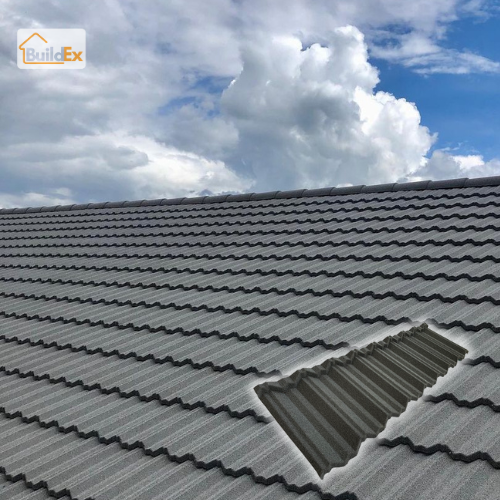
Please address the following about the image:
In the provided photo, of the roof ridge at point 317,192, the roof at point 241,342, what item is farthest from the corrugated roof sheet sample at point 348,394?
the roof ridge at point 317,192

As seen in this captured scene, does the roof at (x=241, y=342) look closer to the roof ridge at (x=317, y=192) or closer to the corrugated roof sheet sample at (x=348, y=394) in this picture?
the roof ridge at (x=317, y=192)

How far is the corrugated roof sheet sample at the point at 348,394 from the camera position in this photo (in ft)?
6.60

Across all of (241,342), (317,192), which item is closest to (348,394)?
(241,342)

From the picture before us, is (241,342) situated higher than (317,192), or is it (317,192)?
(317,192)

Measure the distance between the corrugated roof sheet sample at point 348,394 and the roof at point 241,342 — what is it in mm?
242

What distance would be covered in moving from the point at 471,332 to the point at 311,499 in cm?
179

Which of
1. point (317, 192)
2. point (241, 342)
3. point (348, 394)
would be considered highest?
point (317, 192)

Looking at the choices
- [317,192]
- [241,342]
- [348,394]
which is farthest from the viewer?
[317,192]

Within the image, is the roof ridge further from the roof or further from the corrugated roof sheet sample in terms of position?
the corrugated roof sheet sample

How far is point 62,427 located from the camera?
378 centimetres

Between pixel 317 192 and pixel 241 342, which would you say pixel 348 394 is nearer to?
pixel 241 342

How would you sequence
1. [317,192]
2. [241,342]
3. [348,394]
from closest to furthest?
[348,394] → [241,342] → [317,192]

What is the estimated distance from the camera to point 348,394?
6.98ft

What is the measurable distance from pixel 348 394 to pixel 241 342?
2.30 meters
